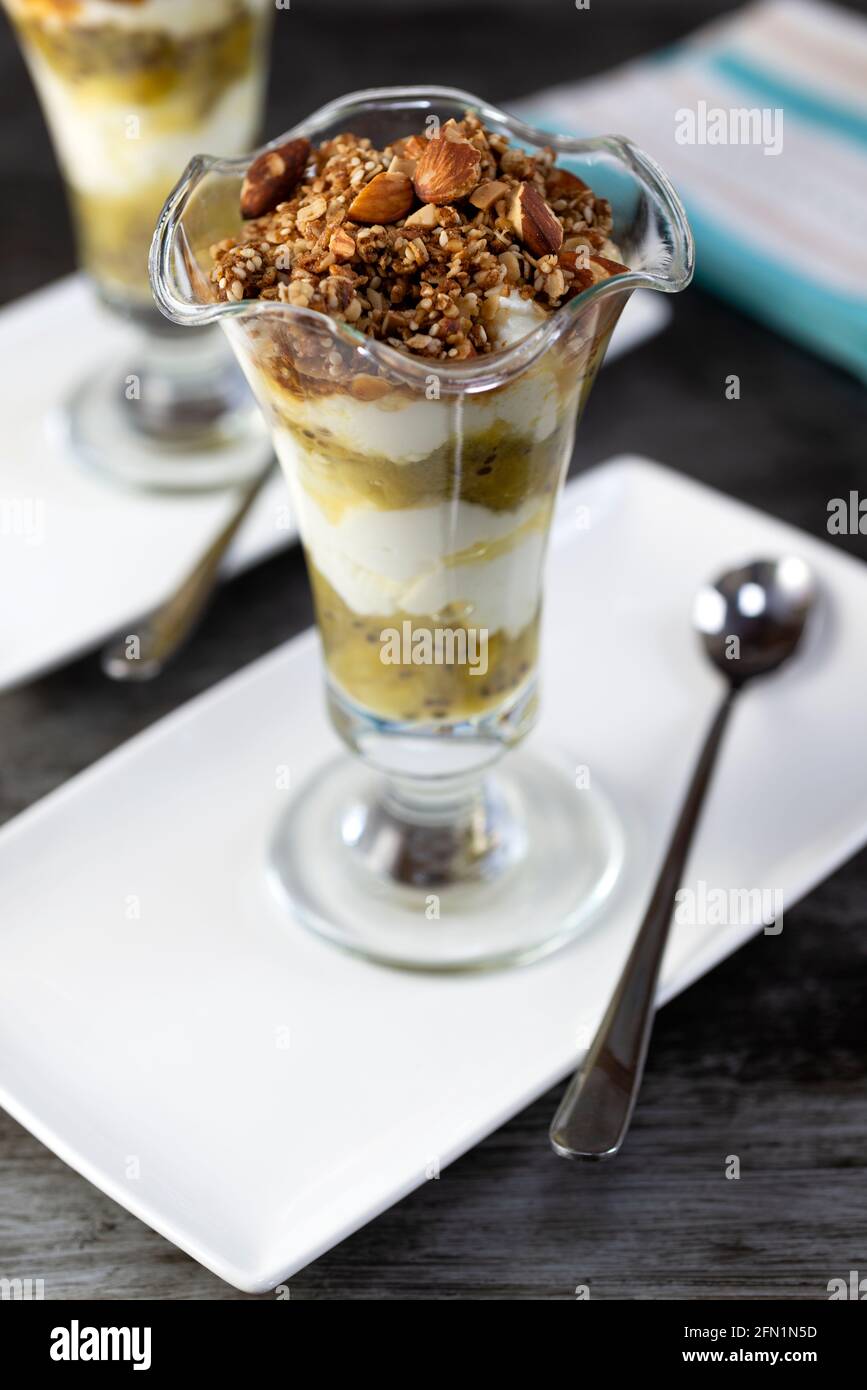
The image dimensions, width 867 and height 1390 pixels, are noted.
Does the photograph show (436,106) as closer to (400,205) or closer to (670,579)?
(400,205)

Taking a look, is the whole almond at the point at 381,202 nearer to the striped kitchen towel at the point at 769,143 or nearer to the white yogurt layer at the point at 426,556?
the white yogurt layer at the point at 426,556

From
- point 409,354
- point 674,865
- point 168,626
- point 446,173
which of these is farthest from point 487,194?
point 168,626

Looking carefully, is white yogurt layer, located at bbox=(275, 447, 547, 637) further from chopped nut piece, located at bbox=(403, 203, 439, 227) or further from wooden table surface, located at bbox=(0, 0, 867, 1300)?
wooden table surface, located at bbox=(0, 0, 867, 1300)

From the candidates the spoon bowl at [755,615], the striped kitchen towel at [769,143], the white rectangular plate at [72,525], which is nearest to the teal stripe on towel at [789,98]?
the striped kitchen towel at [769,143]

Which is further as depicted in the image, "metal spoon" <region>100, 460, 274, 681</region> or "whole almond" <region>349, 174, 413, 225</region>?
"metal spoon" <region>100, 460, 274, 681</region>

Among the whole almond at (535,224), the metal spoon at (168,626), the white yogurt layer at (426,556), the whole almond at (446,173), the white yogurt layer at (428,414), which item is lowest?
the metal spoon at (168,626)

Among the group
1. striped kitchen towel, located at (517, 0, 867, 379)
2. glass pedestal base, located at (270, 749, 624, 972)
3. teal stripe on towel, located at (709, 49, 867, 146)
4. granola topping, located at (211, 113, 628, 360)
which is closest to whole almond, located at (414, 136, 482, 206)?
granola topping, located at (211, 113, 628, 360)
